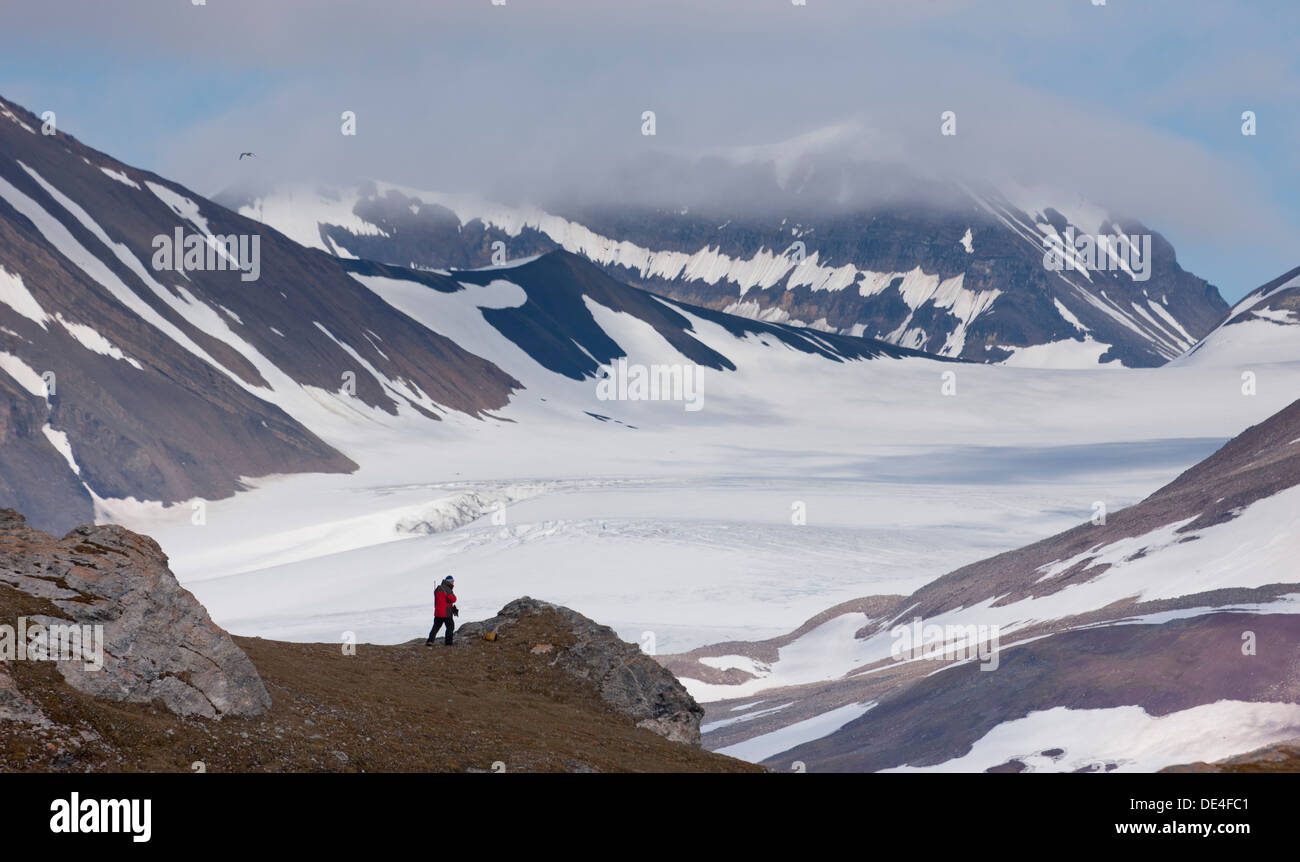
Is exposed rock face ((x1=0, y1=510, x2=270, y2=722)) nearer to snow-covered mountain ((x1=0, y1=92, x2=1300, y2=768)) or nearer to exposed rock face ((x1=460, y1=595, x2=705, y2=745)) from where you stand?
exposed rock face ((x1=460, y1=595, x2=705, y2=745))

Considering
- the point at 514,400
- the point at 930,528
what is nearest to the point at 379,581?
the point at 930,528

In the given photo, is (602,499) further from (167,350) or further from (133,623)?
(133,623)

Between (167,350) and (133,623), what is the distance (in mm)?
107139

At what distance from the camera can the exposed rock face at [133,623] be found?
14.8 m

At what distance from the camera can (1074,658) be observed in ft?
113

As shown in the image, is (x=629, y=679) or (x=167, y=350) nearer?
(x=629, y=679)

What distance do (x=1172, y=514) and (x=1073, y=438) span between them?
140 meters

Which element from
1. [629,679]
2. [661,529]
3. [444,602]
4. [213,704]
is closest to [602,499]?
[661,529]

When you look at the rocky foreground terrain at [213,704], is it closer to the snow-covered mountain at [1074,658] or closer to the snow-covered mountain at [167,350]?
the snow-covered mountain at [1074,658]

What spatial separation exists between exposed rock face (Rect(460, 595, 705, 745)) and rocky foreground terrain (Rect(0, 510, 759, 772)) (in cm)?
76

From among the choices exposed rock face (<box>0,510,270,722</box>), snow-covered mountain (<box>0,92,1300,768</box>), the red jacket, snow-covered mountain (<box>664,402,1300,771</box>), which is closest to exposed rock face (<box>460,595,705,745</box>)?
the red jacket

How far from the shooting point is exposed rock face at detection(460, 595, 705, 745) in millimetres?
22016

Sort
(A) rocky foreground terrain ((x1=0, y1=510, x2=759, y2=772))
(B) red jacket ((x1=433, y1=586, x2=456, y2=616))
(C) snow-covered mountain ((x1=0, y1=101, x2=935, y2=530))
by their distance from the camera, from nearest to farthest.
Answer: (A) rocky foreground terrain ((x1=0, y1=510, x2=759, y2=772)) < (B) red jacket ((x1=433, y1=586, x2=456, y2=616)) < (C) snow-covered mountain ((x1=0, y1=101, x2=935, y2=530))
